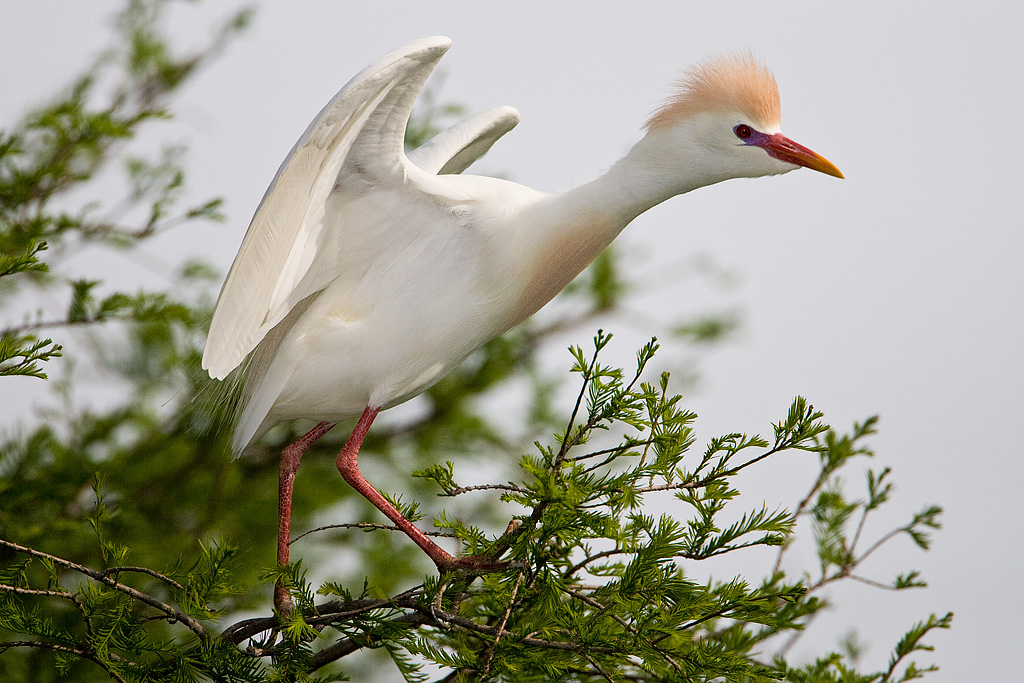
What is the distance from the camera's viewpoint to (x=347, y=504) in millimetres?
3016

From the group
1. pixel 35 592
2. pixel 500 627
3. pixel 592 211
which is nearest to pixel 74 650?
pixel 35 592

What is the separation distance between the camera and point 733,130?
1.56m

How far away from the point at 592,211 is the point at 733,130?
0.28 meters

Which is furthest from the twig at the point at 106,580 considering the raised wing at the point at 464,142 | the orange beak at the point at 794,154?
the orange beak at the point at 794,154

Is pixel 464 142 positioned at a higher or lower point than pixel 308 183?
higher

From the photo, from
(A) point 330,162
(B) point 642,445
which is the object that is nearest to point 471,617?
(B) point 642,445

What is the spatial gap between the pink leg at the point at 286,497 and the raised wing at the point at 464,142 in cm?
63

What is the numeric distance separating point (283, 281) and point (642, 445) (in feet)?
2.44

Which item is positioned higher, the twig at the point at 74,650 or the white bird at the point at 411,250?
the white bird at the point at 411,250

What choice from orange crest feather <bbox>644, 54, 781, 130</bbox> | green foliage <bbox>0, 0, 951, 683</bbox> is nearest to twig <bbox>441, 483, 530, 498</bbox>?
green foliage <bbox>0, 0, 951, 683</bbox>

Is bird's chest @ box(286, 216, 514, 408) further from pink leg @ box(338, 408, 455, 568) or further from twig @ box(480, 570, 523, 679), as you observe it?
twig @ box(480, 570, 523, 679)

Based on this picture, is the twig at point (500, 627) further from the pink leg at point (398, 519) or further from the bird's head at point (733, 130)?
the bird's head at point (733, 130)

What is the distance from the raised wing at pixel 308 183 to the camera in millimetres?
1357

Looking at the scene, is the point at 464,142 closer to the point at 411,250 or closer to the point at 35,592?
the point at 411,250
